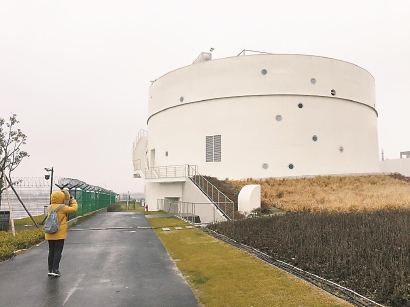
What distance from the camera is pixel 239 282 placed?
5.98m

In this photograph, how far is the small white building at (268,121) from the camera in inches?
965

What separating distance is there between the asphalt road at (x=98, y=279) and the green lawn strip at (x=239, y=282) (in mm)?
294

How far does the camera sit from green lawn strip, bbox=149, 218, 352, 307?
4.98m

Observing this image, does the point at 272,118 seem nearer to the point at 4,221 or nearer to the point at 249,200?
the point at 249,200

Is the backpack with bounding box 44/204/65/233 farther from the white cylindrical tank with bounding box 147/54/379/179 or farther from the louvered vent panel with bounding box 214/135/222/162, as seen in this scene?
the louvered vent panel with bounding box 214/135/222/162

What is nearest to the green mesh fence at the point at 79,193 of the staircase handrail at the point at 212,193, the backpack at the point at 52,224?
the staircase handrail at the point at 212,193

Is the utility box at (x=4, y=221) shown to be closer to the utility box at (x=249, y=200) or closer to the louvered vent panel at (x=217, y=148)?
the utility box at (x=249, y=200)

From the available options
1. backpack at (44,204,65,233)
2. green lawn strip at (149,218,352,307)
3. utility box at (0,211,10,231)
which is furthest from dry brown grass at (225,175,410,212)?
utility box at (0,211,10,231)

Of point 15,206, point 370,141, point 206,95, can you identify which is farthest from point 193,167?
point 370,141

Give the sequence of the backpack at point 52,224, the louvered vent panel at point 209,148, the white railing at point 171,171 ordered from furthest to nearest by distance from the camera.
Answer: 1. the white railing at point 171,171
2. the louvered vent panel at point 209,148
3. the backpack at point 52,224

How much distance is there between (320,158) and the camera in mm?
24688

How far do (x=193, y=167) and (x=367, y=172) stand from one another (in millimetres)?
14031

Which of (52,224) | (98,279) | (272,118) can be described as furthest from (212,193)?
(52,224)

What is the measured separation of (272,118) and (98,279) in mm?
20194
